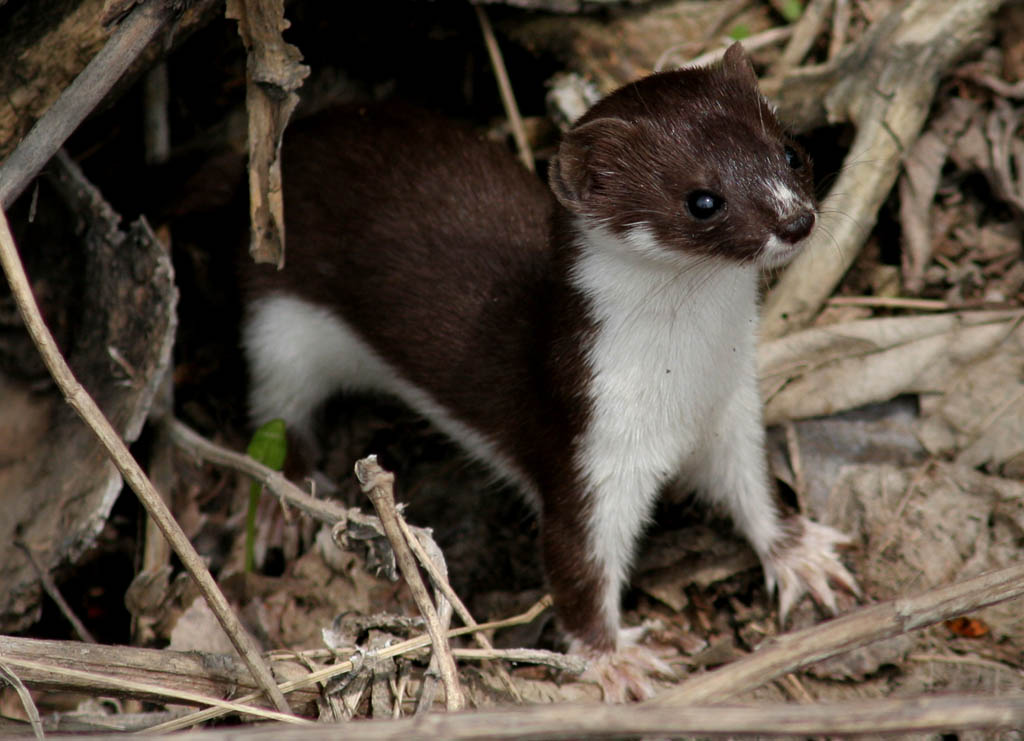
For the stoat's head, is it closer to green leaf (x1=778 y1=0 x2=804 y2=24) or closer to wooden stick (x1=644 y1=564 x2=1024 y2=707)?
wooden stick (x1=644 y1=564 x2=1024 y2=707)

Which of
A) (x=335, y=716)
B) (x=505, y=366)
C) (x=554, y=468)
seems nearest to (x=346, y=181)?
(x=505, y=366)

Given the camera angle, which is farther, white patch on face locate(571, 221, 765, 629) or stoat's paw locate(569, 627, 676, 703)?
stoat's paw locate(569, 627, 676, 703)

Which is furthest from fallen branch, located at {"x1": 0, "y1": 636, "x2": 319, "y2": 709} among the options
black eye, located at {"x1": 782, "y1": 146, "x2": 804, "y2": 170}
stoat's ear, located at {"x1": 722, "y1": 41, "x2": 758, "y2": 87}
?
stoat's ear, located at {"x1": 722, "y1": 41, "x2": 758, "y2": 87}

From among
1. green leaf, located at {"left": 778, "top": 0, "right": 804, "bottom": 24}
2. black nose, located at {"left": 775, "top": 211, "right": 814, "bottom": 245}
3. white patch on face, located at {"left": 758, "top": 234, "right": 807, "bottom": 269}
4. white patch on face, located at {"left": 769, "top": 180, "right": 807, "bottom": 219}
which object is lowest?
green leaf, located at {"left": 778, "top": 0, "right": 804, "bottom": 24}

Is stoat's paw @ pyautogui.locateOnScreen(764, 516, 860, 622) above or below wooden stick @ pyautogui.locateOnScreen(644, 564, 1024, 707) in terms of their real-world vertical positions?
below

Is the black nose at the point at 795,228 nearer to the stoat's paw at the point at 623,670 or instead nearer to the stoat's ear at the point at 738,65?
the stoat's ear at the point at 738,65

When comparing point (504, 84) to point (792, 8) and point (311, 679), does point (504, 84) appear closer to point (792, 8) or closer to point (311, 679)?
point (792, 8)

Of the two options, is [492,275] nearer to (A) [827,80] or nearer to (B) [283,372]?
(B) [283,372]
